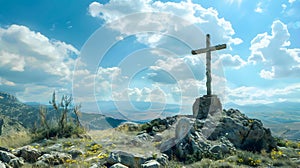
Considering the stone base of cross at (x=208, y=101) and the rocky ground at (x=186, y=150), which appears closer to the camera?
the rocky ground at (x=186, y=150)

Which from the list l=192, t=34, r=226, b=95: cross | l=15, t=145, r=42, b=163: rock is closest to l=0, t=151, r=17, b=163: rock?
l=15, t=145, r=42, b=163: rock

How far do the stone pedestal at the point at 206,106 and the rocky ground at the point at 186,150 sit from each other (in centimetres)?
86

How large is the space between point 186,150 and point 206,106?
19.9 feet

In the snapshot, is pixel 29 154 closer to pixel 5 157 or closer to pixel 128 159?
pixel 5 157

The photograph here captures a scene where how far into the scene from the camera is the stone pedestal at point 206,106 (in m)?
17.1

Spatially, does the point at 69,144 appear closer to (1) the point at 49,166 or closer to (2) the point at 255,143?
(1) the point at 49,166

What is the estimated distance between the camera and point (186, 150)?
38.9 feet

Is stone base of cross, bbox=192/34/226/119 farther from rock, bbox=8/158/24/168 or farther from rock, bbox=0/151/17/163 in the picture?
rock, bbox=0/151/17/163

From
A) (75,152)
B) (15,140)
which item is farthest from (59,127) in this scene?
(75,152)

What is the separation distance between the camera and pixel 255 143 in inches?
535

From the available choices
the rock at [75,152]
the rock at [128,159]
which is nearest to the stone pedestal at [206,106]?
the rock at [128,159]

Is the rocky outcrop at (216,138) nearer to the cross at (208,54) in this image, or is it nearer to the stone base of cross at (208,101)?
the stone base of cross at (208,101)

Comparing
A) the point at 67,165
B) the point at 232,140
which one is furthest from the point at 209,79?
the point at 67,165

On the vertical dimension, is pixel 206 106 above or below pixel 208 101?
below
